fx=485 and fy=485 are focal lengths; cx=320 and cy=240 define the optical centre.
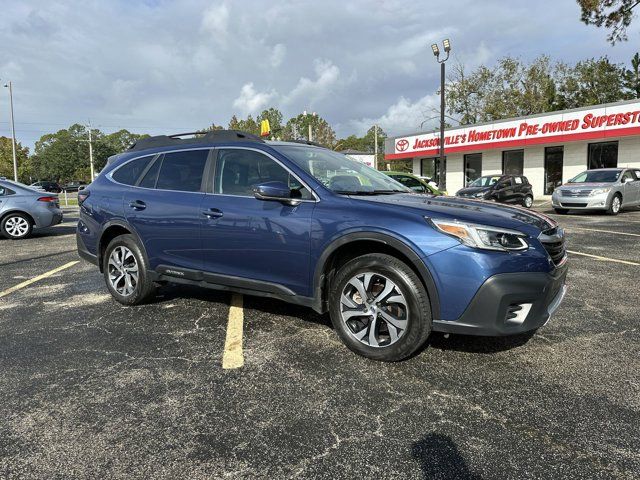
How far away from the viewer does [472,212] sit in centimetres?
340

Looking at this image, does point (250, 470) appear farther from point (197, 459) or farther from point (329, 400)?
point (329, 400)

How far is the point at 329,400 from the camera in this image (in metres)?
2.98

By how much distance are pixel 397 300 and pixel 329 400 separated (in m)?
0.84

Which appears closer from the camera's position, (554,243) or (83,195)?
(554,243)

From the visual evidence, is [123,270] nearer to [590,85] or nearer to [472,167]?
[472,167]

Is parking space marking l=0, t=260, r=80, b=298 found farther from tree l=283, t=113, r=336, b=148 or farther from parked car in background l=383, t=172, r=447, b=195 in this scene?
tree l=283, t=113, r=336, b=148

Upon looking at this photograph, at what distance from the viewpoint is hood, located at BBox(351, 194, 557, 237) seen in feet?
10.7

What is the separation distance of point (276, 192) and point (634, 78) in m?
42.6

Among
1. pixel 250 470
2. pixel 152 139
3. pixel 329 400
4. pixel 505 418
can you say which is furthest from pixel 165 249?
pixel 505 418

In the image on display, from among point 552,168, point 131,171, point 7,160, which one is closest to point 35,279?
point 131,171

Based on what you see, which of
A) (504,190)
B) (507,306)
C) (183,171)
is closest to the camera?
(507,306)

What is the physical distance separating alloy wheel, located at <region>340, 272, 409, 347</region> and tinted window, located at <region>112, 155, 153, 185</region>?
9.19 feet

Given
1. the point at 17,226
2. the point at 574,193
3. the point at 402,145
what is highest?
the point at 402,145

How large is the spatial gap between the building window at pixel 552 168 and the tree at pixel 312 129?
112 ft
